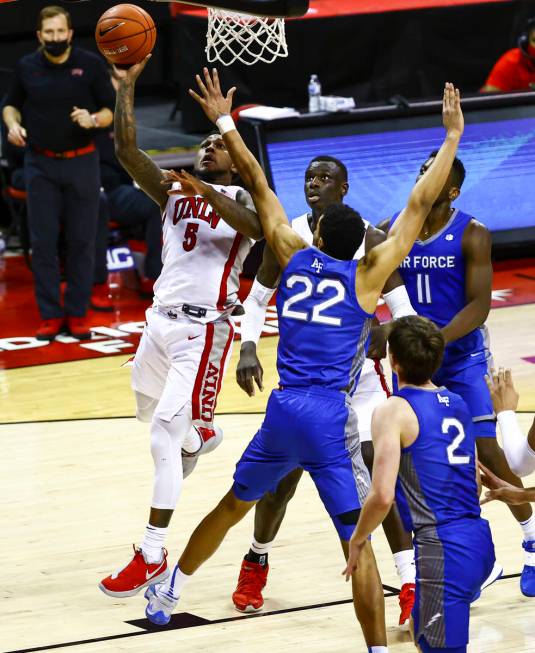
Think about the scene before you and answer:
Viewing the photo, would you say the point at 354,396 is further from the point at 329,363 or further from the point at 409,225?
the point at 409,225

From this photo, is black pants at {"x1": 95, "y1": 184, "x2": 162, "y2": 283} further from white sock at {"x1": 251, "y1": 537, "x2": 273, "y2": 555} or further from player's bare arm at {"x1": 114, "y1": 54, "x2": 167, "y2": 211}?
white sock at {"x1": 251, "y1": 537, "x2": 273, "y2": 555}

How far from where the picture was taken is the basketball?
6.52m

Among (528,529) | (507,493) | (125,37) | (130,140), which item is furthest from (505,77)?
(507,493)

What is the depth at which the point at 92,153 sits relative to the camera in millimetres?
10844

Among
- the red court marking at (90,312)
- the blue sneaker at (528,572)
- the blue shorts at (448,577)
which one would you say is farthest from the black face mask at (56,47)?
the blue shorts at (448,577)

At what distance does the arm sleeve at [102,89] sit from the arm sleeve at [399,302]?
4974mm

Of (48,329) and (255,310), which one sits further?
(48,329)

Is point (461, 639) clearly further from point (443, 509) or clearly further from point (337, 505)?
point (337, 505)

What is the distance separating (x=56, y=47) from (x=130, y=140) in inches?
170

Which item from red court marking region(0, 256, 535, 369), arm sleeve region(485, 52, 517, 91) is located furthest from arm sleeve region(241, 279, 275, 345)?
arm sleeve region(485, 52, 517, 91)

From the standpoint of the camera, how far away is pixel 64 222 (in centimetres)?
1105

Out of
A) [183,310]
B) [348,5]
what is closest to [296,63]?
[348,5]

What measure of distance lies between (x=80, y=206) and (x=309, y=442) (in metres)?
5.72

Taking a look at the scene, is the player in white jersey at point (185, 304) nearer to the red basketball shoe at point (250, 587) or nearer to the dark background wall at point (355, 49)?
the red basketball shoe at point (250, 587)
